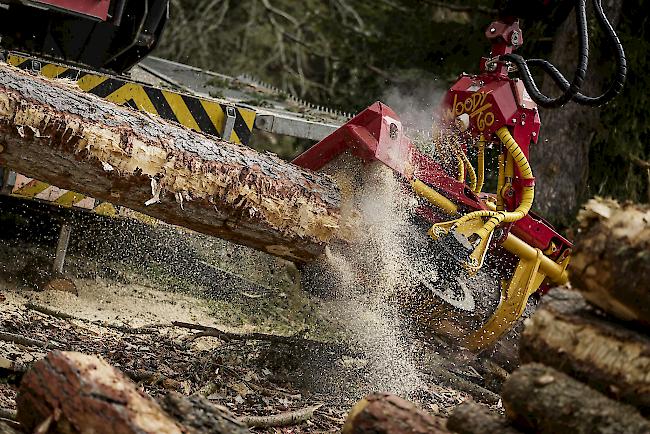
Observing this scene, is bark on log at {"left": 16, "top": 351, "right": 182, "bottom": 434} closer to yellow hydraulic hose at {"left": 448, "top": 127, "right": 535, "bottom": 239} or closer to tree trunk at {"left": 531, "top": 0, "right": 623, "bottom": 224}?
yellow hydraulic hose at {"left": 448, "top": 127, "right": 535, "bottom": 239}

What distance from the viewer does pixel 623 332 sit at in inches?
101

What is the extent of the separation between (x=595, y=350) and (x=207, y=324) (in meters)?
2.94

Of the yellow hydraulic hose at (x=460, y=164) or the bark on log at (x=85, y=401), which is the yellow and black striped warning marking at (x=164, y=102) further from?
the bark on log at (x=85, y=401)

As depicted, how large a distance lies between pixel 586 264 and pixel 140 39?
425 cm

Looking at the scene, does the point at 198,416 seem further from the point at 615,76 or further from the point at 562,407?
the point at 615,76

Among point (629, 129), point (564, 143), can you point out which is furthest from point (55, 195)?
point (629, 129)

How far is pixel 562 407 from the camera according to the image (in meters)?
2.49

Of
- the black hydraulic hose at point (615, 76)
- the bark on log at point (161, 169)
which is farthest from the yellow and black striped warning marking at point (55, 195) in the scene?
the black hydraulic hose at point (615, 76)

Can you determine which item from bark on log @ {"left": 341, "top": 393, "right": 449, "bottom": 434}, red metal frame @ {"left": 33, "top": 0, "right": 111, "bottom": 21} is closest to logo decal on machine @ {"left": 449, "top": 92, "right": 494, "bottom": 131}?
bark on log @ {"left": 341, "top": 393, "right": 449, "bottom": 434}

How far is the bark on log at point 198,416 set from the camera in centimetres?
264

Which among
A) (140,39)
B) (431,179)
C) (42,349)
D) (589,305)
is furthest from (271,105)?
(589,305)

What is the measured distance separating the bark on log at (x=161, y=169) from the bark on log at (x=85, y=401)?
1417mm

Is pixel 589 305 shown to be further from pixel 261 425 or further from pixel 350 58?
pixel 350 58

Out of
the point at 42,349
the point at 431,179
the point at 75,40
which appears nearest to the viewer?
the point at 42,349
